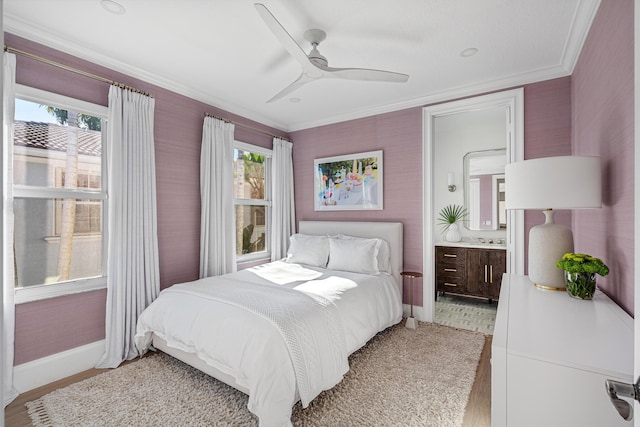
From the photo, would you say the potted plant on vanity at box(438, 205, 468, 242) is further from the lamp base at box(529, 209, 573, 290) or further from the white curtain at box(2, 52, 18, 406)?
the white curtain at box(2, 52, 18, 406)

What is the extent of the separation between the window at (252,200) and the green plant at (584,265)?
10.8 feet

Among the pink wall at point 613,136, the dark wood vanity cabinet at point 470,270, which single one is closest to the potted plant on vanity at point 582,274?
the pink wall at point 613,136

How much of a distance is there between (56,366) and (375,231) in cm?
318

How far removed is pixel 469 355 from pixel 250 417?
1917mm

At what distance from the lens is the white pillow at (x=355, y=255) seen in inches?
137

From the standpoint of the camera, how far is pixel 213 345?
215cm

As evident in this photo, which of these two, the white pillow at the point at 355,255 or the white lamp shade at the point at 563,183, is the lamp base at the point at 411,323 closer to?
the white pillow at the point at 355,255

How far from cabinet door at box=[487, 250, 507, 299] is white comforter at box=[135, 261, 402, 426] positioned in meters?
1.84

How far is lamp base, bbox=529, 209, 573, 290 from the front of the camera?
6.12ft


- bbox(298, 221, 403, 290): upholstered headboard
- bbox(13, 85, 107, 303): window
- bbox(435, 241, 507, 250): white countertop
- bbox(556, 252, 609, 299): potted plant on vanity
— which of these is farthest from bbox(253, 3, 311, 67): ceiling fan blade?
bbox(435, 241, 507, 250): white countertop

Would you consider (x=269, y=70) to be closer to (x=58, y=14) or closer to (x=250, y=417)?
(x=58, y=14)

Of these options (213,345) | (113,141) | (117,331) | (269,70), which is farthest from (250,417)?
(269,70)

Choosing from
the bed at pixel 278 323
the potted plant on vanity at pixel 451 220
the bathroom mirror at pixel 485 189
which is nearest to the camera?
the bed at pixel 278 323

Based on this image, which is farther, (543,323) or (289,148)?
(289,148)
